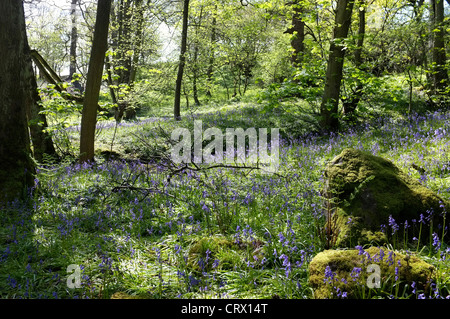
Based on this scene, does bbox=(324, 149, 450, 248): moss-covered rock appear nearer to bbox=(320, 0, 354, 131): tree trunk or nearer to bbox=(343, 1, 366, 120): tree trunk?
bbox=(320, 0, 354, 131): tree trunk

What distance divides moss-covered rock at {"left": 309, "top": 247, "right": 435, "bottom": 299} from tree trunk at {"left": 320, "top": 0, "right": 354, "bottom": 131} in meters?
7.82

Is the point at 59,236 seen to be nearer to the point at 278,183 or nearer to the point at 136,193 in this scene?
the point at 136,193

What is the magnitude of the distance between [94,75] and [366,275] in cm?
786

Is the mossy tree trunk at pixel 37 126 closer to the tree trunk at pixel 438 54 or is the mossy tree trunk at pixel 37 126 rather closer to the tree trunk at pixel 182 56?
the tree trunk at pixel 182 56

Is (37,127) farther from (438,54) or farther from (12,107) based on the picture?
(438,54)

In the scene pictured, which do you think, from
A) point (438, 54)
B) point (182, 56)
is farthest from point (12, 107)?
point (438, 54)

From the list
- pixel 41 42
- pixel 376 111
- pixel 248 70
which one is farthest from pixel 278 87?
pixel 41 42

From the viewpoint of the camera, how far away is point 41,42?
106 ft

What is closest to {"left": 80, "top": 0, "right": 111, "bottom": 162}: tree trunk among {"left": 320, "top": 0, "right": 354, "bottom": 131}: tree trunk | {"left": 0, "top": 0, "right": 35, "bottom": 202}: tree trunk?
{"left": 0, "top": 0, "right": 35, "bottom": 202}: tree trunk

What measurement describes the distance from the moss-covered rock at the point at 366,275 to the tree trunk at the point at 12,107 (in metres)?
5.19

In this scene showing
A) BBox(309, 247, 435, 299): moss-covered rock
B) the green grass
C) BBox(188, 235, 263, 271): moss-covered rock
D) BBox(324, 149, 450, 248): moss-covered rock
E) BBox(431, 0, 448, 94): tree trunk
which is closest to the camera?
BBox(309, 247, 435, 299): moss-covered rock

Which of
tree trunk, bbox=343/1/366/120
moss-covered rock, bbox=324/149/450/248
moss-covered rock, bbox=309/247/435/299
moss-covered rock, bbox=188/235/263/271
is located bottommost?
moss-covered rock, bbox=188/235/263/271

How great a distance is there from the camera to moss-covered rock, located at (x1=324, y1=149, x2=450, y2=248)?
344 centimetres
